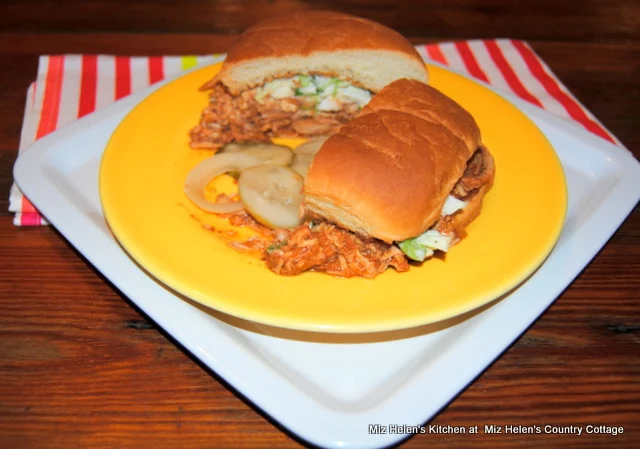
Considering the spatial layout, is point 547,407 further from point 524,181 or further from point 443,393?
point 524,181

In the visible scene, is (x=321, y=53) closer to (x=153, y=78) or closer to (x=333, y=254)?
(x=333, y=254)

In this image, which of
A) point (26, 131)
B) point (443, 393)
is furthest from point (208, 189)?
point (443, 393)

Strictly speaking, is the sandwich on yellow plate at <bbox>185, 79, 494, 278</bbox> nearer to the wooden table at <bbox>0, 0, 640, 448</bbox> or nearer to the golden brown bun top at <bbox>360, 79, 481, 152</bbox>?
the golden brown bun top at <bbox>360, 79, 481, 152</bbox>

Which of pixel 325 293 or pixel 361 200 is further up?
pixel 361 200

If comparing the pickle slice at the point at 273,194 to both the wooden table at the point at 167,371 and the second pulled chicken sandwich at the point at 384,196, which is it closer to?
the second pulled chicken sandwich at the point at 384,196

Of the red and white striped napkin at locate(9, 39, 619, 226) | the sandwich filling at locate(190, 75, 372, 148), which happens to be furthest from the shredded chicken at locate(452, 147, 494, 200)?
the red and white striped napkin at locate(9, 39, 619, 226)
